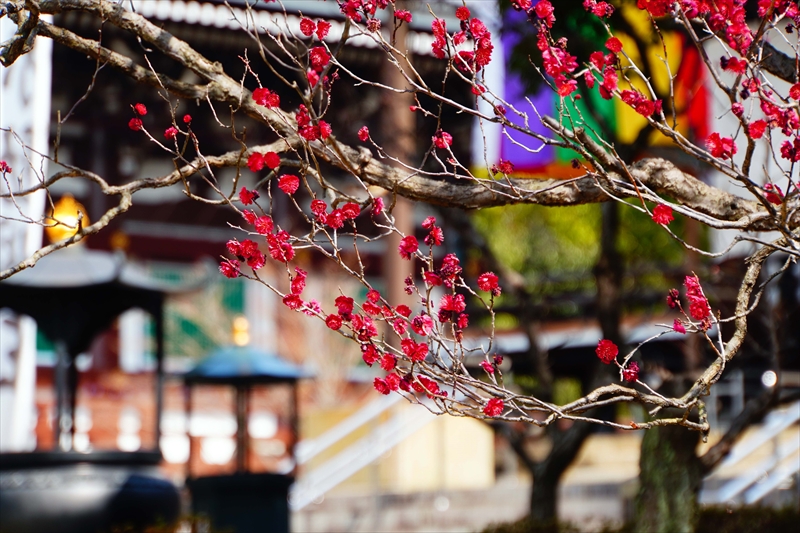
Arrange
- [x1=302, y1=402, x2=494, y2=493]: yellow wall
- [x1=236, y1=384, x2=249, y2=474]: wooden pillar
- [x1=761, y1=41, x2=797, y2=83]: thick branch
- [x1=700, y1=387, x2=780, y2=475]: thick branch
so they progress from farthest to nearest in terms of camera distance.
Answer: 1. [x1=302, y1=402, x2=494, y2=493]: yellow wall
2. [x1=236, y1=384, x2=249, y2=474]: wooden pillar
3. [x1=700, y1=387, x2=780, y2=475]: thick branch
4. [x1=761, y1=41, x2=797, y2=83]: thick branch

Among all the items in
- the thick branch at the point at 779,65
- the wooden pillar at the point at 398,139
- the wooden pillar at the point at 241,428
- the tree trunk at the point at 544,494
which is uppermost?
the wooden pillar at the point at 398,139

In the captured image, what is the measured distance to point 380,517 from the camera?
448 inches

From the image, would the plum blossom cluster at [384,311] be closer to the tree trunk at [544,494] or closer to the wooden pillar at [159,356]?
the tree trunk at [544,494]

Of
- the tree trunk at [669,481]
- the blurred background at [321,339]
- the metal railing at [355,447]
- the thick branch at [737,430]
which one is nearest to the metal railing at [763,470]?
the blurred background at [321,339]

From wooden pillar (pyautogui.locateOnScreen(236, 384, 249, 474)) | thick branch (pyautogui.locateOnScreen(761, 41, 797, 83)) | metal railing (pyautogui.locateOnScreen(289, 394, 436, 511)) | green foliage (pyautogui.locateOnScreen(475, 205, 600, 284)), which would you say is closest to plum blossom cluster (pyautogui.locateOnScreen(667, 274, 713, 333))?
thick branch (pyautogui.locateOnScreen(761, 41, 797, 83))

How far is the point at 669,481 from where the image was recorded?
7.07 m

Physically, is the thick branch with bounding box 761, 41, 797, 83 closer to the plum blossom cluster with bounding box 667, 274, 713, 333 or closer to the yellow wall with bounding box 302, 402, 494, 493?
the plum blossom cluster with bounding box 667, 274, 713, 333

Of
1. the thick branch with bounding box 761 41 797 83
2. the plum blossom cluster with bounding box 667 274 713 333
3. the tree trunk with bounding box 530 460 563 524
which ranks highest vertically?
the thick branch with bounding box 761 41 797 83

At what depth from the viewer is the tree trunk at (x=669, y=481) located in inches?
277

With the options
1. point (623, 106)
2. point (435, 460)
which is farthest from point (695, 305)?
point (623, 106)

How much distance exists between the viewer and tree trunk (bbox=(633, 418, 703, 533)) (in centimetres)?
705

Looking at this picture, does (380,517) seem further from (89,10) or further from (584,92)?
(89,10)

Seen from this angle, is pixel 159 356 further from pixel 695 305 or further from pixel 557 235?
pixel 557 235

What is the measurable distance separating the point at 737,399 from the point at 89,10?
11.4 metres
